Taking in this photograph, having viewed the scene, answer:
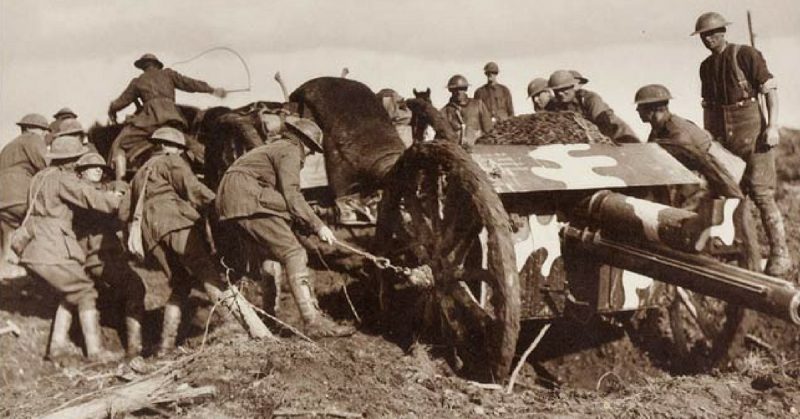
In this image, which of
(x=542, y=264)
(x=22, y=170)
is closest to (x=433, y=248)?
(x=542, y=264)

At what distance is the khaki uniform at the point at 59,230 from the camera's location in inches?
297

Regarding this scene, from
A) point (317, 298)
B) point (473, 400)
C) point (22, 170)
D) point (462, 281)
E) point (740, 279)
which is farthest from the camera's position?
point (22, 170)

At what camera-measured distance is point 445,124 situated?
7812mm

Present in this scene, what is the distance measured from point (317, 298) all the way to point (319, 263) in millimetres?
455

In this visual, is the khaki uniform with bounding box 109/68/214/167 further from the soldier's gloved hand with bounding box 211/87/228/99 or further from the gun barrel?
the gun barrel

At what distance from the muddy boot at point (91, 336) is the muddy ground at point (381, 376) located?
1.07 feet

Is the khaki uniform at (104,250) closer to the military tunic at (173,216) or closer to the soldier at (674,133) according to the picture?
the military tunic at (173,216)

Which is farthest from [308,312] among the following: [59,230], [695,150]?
[695,150]

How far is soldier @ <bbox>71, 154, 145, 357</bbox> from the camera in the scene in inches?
304

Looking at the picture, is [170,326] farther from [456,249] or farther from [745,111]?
[745,111]

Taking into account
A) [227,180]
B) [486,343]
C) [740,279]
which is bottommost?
[486,343]

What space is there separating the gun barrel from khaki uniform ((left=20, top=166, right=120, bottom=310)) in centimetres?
442

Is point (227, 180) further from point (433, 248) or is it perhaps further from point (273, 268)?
point (433, 248)

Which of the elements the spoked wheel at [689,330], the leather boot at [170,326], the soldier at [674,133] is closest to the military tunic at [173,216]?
the leather boot at [170,326]
